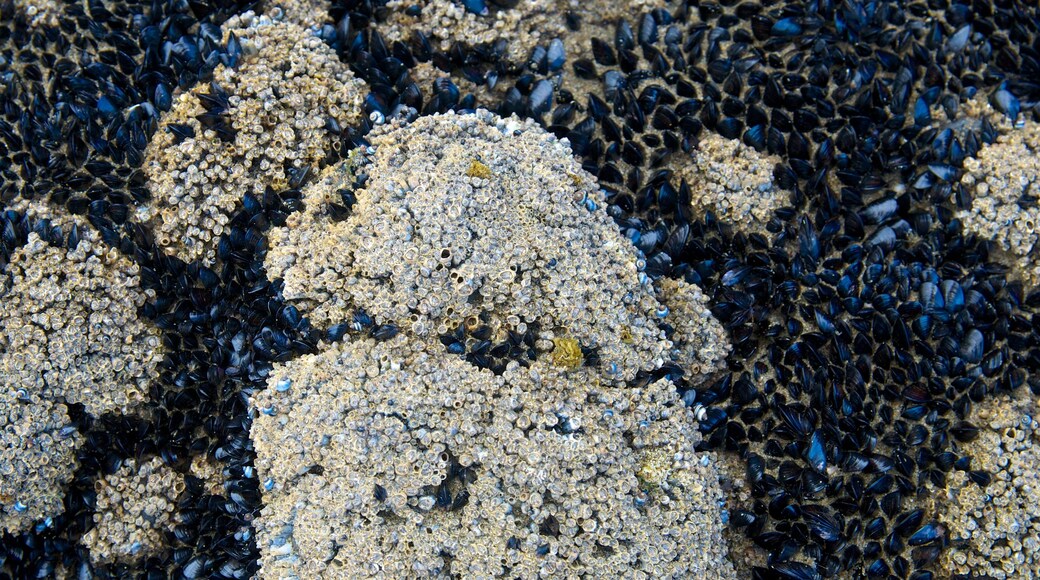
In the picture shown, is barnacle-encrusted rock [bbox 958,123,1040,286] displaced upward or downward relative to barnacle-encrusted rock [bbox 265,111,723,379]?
downward

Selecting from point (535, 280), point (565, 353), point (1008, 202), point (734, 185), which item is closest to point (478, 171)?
point (535, 280)

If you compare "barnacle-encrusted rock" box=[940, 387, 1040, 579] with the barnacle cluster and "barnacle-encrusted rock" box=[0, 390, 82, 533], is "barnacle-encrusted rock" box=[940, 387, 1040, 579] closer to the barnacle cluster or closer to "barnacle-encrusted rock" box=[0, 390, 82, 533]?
the barnacle cluster

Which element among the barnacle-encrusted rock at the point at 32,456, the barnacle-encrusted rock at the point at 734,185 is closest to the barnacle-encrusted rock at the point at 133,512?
the barnacle-encrusted rock at the point at 32,456

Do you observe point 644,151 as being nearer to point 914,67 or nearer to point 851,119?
point 851,119

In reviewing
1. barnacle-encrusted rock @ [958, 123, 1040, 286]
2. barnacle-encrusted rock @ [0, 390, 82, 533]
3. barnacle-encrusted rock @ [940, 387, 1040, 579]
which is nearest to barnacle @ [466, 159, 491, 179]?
barnacle-encrusted rock @ [0, 390, 82, 533]

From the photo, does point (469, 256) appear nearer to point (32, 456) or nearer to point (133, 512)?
point (133, 512)

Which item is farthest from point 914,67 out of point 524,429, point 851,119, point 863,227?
point 524,429
